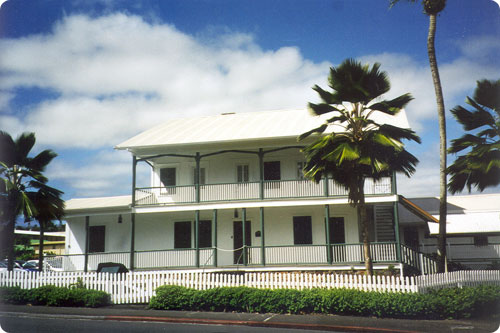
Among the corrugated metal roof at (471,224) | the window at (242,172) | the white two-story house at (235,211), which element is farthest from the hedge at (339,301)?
the corrugated metal roof at (471,224)

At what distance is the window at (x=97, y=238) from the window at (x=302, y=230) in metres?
10.0

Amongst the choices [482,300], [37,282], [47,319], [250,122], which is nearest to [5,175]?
[37,282]

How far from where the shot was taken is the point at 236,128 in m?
23.1

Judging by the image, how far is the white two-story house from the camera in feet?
64.5

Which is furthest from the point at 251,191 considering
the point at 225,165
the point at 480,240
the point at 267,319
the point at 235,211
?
the point at 480,240

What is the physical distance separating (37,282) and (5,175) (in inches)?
174

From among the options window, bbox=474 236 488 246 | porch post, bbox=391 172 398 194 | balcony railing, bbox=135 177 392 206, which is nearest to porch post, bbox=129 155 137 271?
balcony railing, bbox=135 177 392 206

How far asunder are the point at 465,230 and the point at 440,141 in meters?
8.10

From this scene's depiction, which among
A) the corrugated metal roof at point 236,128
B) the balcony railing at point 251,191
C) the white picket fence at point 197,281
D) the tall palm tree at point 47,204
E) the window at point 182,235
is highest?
the corrugated metal roof at point 236,128

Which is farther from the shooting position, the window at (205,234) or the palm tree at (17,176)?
the window at (205,234)

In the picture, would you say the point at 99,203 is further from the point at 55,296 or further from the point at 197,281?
the point at 197,281

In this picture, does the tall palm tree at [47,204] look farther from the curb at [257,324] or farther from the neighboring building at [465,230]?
the neighboring building at [465,230]

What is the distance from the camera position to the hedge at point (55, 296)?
14.9 meters

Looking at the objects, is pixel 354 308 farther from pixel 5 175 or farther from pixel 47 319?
pixel 5 175
